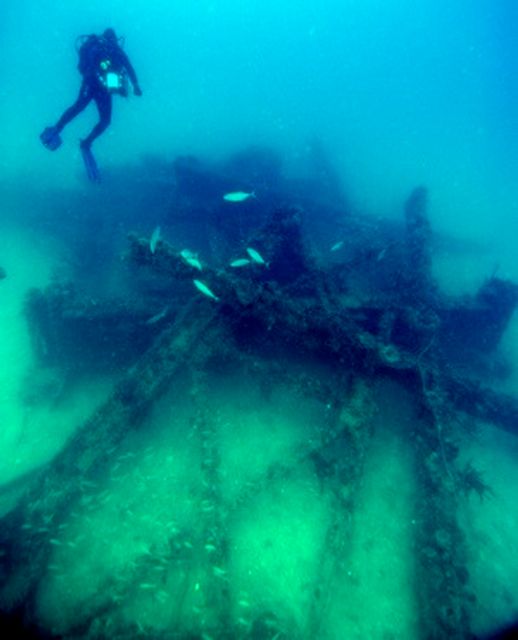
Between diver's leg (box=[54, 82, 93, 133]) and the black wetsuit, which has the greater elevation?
the black wetsuit

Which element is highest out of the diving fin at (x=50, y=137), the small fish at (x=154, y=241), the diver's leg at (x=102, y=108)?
the diver's leg at (x=102, y=108)

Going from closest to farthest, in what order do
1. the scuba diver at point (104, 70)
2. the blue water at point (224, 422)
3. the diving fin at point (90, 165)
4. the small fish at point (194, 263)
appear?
1. the blue water at point (224, 422)
2. the small fish at point (194, 263)
3. the scuba diver at point (104, 70)
4. the diving fin at point (90, 165)

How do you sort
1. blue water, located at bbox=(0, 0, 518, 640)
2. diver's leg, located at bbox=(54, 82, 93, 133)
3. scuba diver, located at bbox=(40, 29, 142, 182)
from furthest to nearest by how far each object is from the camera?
diver's leg, located at bbox=(54, 82, 93, 133), scuba diver, located at bbox=(40, 29, 142, 182), blue water, located at bbox=(0, 0, 518, 640)

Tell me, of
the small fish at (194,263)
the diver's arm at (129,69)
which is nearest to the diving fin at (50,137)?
the diver's arm at (129,69)

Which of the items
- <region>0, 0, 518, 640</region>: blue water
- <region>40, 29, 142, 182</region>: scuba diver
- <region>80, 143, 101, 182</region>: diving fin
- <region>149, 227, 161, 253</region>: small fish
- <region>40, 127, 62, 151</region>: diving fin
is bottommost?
<region>0, 0, 518, 640</region>: blue water

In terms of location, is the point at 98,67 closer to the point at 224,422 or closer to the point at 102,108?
the point at 102,108

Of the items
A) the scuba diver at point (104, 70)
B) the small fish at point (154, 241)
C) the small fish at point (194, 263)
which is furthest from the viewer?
the scuba diver at point (104, 70)

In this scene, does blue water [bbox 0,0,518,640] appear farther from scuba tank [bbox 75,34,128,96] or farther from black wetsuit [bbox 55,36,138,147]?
scuba tank [bbox 75,34,128,96]

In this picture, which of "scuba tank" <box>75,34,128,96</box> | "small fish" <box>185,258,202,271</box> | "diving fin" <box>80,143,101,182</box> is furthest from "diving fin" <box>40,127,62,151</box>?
"small fish" <box>185,258,202,271</box>

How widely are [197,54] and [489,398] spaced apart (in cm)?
11177

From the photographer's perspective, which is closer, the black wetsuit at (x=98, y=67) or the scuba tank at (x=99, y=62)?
the scuba tank at (x=99, y=62)

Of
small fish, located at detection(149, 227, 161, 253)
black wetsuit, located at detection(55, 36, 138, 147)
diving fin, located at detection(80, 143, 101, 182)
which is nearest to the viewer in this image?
small fish, located at detection(149, 227, 161, 253)

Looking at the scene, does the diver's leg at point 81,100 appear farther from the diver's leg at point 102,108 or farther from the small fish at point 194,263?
the small fish at point 194,263

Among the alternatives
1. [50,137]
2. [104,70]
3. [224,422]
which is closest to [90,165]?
[50,137]
